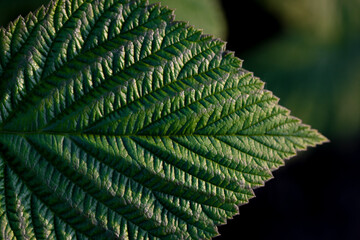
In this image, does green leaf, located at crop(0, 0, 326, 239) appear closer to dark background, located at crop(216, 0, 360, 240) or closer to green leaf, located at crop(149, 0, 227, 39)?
green leaf, located at crop(149, 0, 227, 39)

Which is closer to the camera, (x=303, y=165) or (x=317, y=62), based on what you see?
(x=317, y=62)

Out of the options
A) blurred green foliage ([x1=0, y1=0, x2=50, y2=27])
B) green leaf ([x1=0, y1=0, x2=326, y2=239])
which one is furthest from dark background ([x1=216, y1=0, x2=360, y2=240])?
green leaf ([x1=0, y1=0, x2=326, y2=239])

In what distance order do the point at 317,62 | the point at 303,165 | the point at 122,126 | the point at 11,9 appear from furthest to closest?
the point at 303,165 < the point at 317,62 < the point at 11,9 < the point at 122,126

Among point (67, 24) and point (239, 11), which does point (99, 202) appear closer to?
point (67, 24)

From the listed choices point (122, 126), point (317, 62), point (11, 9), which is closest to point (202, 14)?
point (11, 9)

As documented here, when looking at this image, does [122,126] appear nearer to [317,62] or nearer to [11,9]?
[11,9]

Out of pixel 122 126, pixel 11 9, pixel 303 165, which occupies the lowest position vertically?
pixel 122 126

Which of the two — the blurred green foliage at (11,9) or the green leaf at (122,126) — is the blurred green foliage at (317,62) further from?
the green leaf at (122,126)
